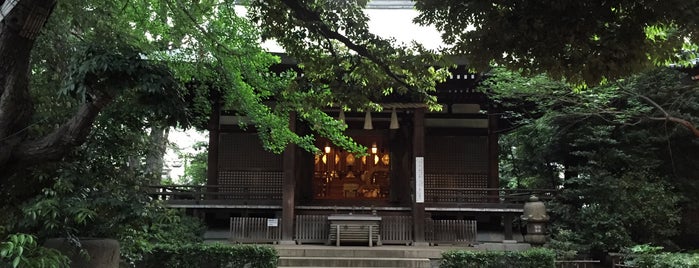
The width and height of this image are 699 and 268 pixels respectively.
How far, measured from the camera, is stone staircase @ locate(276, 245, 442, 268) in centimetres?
1077

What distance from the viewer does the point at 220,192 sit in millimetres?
13859

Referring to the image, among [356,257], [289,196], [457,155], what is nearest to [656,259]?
[356,257]

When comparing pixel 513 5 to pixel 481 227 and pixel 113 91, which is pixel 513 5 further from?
pixel 481 227

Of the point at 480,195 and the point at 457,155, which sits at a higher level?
the point at 457,155

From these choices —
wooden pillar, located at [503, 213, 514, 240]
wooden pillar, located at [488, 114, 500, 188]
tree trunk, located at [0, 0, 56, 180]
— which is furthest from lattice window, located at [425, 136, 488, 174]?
tree trunk, located at [0, 0, 56, 180]

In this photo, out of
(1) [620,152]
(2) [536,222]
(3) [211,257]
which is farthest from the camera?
(1) [620,152]

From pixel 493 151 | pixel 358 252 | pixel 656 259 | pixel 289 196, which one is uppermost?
pixel 493 151

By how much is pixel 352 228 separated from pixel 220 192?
3.92m

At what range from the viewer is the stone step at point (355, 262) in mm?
10719

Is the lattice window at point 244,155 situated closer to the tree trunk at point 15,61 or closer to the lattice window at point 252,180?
the lattice window at point 252,180

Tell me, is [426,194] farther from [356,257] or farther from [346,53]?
[346,53]

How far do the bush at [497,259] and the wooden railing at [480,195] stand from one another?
4.42 m

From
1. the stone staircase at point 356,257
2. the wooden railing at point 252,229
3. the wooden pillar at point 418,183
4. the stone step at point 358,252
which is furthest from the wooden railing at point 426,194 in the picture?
the stone step at point 358,252

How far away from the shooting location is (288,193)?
12.7 metres
